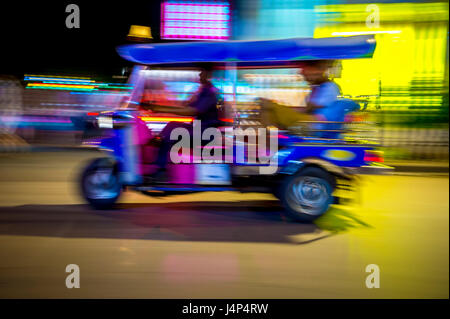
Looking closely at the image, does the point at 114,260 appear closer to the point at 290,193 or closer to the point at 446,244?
the point at 290,193

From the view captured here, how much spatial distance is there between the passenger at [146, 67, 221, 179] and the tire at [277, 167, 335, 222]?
1.22 metres

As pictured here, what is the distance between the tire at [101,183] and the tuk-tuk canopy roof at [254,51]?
1428 mm

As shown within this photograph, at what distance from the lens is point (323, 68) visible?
195 inches

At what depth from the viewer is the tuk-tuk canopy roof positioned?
4637 mm

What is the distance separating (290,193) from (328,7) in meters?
7.91

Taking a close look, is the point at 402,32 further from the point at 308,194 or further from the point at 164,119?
the point at 164,119

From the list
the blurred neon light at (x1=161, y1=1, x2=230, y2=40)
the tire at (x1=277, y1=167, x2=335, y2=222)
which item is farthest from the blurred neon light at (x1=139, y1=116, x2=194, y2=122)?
the blurred neon light at (x1=161, y1=1, x2=230, y2=40)

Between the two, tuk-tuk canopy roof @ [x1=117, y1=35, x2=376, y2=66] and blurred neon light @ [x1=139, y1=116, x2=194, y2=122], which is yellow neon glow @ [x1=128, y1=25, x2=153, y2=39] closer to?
tuk-tuk canopy roof @ [x1=117, y1=35, x2=376, y2=66]

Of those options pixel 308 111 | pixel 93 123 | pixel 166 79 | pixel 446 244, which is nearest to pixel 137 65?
pixel 166 79

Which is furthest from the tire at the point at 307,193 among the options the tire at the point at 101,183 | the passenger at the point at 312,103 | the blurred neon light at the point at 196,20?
the blurred neon light at the point at 196,20

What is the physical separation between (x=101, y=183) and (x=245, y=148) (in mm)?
1980

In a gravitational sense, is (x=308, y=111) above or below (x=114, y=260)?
above

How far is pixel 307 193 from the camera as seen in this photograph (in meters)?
4.96

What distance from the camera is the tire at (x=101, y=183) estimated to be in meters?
Answer: 5.34
